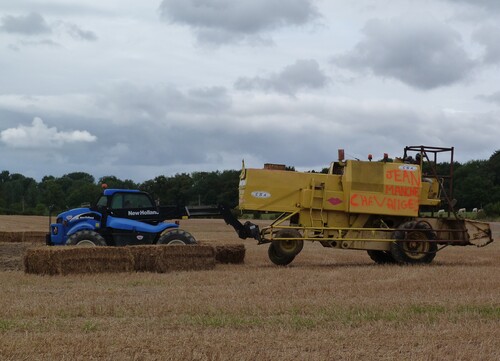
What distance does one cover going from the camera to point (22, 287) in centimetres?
1309

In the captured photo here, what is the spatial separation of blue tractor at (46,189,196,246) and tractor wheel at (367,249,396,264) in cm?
499

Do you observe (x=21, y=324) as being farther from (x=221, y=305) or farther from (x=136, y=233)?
(x=136, y=233)

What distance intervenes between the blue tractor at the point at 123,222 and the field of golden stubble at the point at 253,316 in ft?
9.02

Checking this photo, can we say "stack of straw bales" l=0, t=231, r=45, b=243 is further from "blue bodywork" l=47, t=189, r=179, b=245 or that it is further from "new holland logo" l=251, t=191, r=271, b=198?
"new holland logo" l=251, t=191, r=271, b=198

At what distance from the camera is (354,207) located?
58.4 ft

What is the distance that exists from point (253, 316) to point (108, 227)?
9.42 meters

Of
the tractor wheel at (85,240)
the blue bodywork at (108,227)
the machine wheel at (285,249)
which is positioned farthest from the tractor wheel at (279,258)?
the tractor wheel at (85,240)

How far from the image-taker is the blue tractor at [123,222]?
18.1m

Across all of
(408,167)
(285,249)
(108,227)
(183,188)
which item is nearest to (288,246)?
(285,249)

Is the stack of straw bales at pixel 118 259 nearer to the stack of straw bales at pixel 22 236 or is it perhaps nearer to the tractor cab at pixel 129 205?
the tractor cab at pixel 129 205

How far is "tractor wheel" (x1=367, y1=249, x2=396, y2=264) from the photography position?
19.2m

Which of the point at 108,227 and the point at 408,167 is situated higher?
the point at 408,167

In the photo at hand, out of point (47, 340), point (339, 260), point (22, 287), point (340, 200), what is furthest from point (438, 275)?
point (47, 340)

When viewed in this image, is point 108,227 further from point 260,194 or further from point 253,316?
point 253,316
